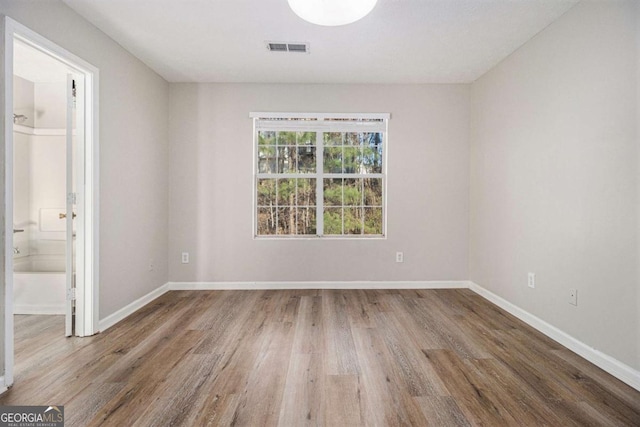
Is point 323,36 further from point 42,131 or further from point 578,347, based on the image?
point 42,131

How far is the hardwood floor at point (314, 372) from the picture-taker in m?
1.69

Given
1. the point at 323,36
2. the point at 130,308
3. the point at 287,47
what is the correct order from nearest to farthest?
the point at 323,36
the point at 287,47
the point at 130,308

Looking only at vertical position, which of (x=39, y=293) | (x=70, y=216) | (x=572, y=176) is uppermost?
(x=572, y=176)

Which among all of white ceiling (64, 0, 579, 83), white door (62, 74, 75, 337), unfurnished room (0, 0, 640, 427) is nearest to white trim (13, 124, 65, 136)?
unfurnished room (0, 0, 640, 427)

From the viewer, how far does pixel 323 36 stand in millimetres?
2875

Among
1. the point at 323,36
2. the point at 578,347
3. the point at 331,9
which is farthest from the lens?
the point at 323,36

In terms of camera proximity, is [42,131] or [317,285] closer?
[42,131]

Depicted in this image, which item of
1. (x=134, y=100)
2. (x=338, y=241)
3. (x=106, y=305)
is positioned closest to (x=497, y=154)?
(x=338, y=241)

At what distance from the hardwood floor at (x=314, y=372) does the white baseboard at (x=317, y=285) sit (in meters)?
0.83

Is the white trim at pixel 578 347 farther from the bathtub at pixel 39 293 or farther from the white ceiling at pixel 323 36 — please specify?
the bathtub at pixel 39 293

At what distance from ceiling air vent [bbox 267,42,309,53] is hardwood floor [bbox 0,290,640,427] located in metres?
2.56

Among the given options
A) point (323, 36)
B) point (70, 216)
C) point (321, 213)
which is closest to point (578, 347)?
point (321, 213)

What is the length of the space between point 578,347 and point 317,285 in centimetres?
259

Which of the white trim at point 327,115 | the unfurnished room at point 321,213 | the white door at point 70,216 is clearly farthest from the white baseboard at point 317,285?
the white trim at point 327,115
